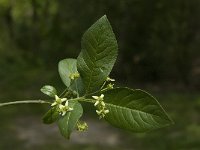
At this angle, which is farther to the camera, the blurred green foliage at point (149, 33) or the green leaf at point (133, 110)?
the blurred green foliage at point (149, 33)

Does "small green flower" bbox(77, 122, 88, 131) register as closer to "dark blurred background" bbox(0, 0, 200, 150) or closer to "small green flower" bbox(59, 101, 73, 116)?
"small green flower" bbox(59, 101, 73, 116)

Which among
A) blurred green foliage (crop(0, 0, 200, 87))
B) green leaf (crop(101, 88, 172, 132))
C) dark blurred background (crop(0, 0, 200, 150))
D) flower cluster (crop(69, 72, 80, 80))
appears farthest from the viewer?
blurred green foliage (crop(0, 0, 200, 87))

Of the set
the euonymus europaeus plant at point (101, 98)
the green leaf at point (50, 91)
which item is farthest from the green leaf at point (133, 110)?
the green leaf at point (50, 91)

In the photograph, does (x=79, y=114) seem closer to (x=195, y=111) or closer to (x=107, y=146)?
(x=107, y=146)

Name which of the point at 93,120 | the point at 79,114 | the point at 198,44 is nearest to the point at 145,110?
the point at 79,114

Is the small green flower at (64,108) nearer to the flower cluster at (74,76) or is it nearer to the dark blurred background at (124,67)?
the flower cluster at (74,76)

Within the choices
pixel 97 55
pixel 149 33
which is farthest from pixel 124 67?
pixel 97 55

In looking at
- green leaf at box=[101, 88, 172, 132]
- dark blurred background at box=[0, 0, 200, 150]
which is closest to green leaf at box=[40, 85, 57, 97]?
green leaf at box=[101, 88, 172, 132]

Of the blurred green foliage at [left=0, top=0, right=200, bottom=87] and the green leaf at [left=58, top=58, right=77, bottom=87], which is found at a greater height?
the blurred green foliage at [left=0, top=0, right=200, bottom=87]
